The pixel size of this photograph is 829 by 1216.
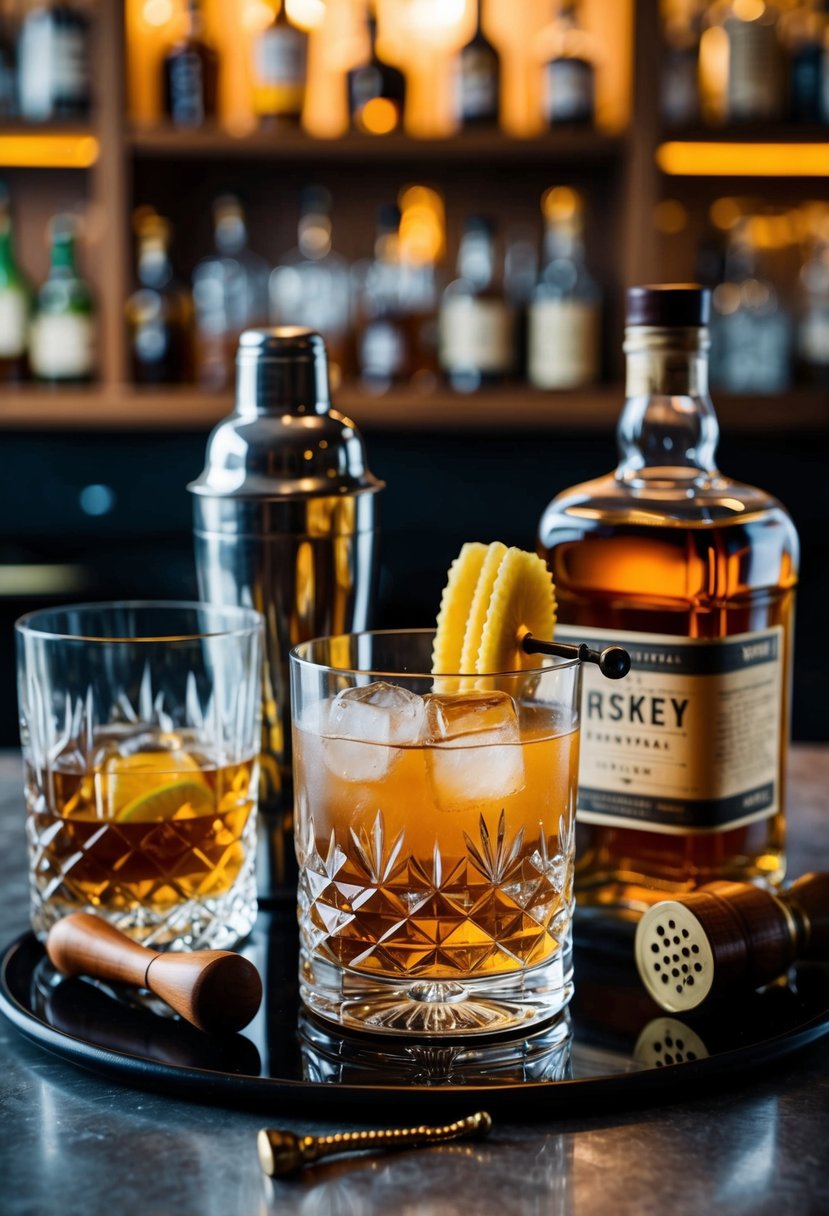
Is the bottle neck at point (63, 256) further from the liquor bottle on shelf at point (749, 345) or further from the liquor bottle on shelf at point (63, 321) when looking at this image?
the liquor bottle on shelf at point (749, 345)

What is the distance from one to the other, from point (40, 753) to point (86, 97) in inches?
78.1

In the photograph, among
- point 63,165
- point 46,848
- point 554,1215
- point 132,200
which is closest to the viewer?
point 554,1215

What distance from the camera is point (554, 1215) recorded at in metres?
0.49

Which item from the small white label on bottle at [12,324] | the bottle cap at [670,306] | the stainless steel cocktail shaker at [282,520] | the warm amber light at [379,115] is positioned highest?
the warm amber light at [379,115]

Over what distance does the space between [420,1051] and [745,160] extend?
90.3 inches

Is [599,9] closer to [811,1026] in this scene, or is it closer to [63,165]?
[63,165]

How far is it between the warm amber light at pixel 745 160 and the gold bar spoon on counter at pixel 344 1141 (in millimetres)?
2133

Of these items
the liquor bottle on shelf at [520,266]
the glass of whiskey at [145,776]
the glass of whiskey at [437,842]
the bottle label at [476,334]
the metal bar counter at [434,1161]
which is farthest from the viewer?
the liquor bottle on shelf at [520,266]

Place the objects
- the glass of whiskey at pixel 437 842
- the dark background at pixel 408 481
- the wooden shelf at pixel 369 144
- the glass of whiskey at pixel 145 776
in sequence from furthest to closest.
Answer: the dark background at pixel 408 481 < the wooden shelf at pixel 369 144 < the glass of whiskey at pixel 145 776 < the glass of whiskey at pixel 437 842

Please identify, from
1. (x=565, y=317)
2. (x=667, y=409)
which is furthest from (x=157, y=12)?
(x=667, y=409)

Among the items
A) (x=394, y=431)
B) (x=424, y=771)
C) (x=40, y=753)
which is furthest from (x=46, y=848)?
(x=394, y=431)

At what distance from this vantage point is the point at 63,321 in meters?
2.48

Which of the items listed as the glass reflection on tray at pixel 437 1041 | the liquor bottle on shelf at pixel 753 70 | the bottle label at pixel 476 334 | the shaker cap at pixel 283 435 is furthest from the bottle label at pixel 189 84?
the glass reflection on tray at pixel 437 1041

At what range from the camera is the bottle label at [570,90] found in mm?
2430
